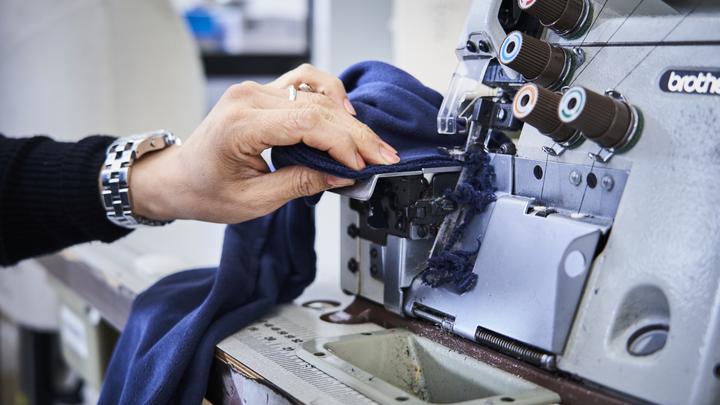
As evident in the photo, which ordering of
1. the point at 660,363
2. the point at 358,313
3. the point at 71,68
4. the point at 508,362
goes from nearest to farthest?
the point at 660,363 < the point at 508,362 < the point at 358,313 < the point at 71,68

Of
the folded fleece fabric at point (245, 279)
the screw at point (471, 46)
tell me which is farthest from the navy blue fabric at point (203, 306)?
the screw at point (471, 46)

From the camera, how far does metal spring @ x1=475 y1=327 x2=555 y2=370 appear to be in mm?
726

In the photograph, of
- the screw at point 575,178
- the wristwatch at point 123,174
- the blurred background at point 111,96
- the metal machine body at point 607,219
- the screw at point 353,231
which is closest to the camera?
the metal machine body at point 607,219

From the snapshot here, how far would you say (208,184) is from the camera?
0.97 meters

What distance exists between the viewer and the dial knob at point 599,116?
2.22ft

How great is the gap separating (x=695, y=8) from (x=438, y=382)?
1.54ft

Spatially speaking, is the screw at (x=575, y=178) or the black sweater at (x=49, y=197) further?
Answer: the black sweater at (x=49, y=197)

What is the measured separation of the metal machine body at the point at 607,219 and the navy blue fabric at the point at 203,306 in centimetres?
22

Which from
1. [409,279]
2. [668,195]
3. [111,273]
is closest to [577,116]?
[668,195]

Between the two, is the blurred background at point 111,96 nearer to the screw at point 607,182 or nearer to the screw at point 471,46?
the screw at point 471,46

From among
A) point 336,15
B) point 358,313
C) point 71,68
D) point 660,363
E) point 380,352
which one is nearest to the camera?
point 660,363

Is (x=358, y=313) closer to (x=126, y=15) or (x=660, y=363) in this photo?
(x=660, y=363)

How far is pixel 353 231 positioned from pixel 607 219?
0.36 metres

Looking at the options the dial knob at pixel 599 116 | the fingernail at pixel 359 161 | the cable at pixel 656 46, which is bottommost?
the fingernail at pixel 359 161
